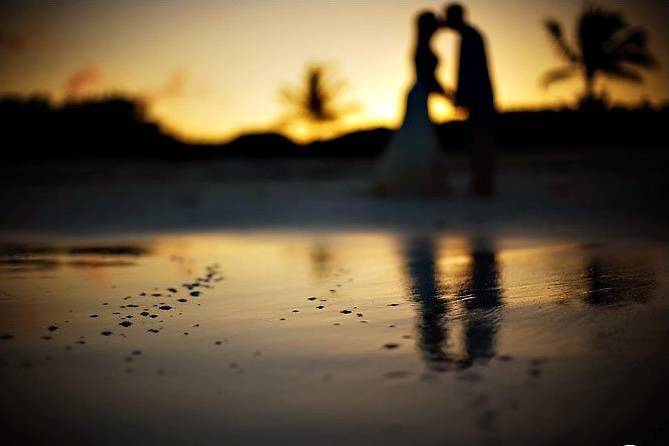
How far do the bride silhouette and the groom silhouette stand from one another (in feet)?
1.02

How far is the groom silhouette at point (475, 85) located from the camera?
863 centimetres

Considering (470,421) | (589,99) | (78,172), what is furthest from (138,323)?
(589,99)

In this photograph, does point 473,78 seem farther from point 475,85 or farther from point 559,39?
point 559,39

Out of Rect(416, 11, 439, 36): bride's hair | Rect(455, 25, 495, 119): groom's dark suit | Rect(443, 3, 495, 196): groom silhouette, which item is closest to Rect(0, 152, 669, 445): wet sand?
Rect(443, 3, 495, 196): groom silhouette

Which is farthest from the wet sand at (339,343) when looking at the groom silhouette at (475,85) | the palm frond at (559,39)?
the palm frond at (559,39)

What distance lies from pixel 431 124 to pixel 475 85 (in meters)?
0.82

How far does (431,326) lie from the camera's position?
2.43 metres

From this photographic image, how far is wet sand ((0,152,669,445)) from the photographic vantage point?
1.54m

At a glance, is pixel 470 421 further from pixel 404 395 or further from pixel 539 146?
pixel 539 146

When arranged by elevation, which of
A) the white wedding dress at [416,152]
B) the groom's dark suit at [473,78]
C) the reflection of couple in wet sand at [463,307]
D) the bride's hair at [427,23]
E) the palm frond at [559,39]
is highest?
the palm frond at [559,39]

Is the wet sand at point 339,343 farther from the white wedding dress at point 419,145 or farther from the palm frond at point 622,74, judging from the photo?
the palm frond at point 622,74

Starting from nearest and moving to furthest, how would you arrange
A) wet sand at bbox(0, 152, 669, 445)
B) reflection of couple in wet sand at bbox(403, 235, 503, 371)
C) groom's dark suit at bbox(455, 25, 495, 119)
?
wet sand at bbox(0, 152, 669, 445) → reflection of couple in wet sand at bbox(403, 235, 503, 371) → groom's dark suit at bbox(455, 25, 495, 119)

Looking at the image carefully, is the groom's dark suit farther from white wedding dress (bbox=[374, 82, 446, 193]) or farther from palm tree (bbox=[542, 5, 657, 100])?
palm tree (bbox=[542, 5, 657, 100])

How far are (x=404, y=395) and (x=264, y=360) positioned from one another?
52 cm
